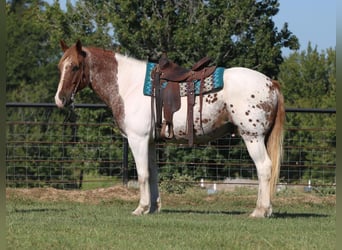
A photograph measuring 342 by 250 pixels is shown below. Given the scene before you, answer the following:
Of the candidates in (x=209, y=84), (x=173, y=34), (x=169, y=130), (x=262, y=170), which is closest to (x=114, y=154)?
(x=173, y=34)

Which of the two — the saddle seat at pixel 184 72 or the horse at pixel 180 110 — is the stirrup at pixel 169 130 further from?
the saddle seat at pixel 184 72

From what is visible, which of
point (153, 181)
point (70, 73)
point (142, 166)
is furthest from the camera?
point (153, 181)

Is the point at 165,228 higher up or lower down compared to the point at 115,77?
lower down

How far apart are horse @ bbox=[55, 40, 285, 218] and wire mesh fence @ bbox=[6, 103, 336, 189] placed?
8.88ft

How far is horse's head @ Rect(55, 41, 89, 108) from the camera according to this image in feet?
27.3

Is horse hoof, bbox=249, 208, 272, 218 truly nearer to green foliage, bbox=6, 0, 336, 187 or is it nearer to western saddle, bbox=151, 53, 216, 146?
western saddle, bbox=151, 53, 216, 146

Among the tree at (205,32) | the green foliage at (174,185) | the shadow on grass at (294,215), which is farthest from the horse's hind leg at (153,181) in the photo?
the tree at (205,32)

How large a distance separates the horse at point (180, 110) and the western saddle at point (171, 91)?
0.06m

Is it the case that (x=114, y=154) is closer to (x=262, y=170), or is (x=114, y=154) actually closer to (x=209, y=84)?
(x=209, y=84)

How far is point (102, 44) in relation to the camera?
26812 mm

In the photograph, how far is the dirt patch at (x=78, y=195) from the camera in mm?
10359

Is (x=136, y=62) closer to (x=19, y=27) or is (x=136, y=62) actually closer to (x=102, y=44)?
(x=102, y=44)

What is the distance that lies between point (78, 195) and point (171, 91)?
3.27 m

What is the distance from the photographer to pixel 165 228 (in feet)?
21.8
